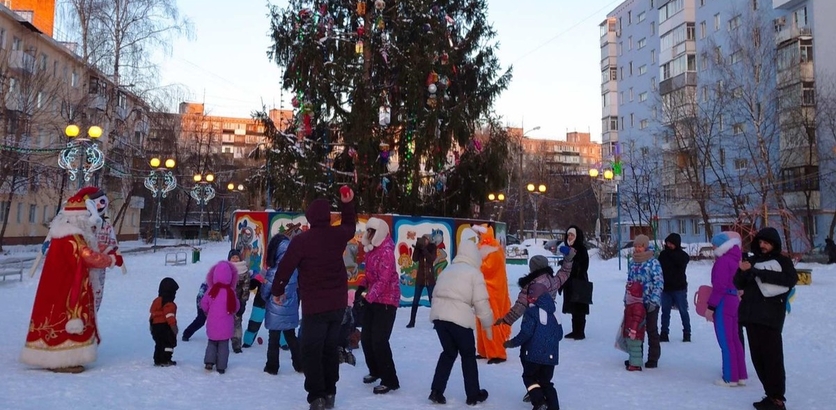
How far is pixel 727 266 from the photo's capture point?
7395 millimetres

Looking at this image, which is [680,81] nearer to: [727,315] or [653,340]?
[653,340]

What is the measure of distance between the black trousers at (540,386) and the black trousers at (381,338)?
1467mm

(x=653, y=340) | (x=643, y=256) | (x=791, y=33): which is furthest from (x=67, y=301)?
(x=791, y=33)

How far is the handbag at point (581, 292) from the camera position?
10.6 meters

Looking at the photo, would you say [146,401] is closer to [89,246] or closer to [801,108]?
[89,246]

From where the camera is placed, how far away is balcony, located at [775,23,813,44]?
1500 inches

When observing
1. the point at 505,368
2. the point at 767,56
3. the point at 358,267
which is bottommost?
the point at 505,368

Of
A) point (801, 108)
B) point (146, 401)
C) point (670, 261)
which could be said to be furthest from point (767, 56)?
point (146, 401)

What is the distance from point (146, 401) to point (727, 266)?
6324 millimetres

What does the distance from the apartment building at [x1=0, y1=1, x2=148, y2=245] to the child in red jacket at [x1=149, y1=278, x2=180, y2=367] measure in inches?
409

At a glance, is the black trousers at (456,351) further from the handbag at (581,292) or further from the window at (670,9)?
the window at (670,9)

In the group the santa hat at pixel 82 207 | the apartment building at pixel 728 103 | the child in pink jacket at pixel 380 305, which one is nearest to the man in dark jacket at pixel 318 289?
the child in pink jacket at pixel 380 305

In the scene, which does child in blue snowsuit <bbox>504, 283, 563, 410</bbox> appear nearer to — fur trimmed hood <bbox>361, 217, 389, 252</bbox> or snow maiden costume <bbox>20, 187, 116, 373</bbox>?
fur trimmed hood <bbox>361, 217, 389, 252</bbox>

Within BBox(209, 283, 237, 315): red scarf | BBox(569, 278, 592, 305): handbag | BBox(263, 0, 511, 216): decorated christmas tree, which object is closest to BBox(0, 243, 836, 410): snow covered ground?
BBox(569, 278, 592, 305): handbag
